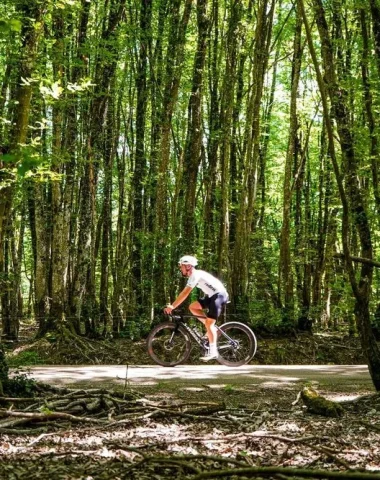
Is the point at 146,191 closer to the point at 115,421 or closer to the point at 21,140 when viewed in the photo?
the point at 21,140

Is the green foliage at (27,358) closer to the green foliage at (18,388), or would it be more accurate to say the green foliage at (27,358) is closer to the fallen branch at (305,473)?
the green foliage at (18,388)

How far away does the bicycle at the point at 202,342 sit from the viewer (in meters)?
11.3

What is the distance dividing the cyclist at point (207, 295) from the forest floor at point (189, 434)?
2.73 m

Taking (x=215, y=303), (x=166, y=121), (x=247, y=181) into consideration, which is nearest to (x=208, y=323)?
(x=215, y=303)

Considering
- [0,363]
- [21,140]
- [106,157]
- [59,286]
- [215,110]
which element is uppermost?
[215,110]

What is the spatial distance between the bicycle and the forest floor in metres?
3.16

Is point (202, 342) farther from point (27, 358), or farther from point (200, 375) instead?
point (27, 358)

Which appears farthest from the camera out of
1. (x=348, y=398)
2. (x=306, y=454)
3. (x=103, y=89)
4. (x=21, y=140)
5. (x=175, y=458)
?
(x=103, y=89)

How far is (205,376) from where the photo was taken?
878cm

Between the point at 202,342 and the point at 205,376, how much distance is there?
8.41 ft

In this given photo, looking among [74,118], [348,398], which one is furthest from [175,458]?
[74,118]

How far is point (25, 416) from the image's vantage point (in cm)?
525

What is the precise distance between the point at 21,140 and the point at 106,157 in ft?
40.7

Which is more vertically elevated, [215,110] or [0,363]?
[215,110]
